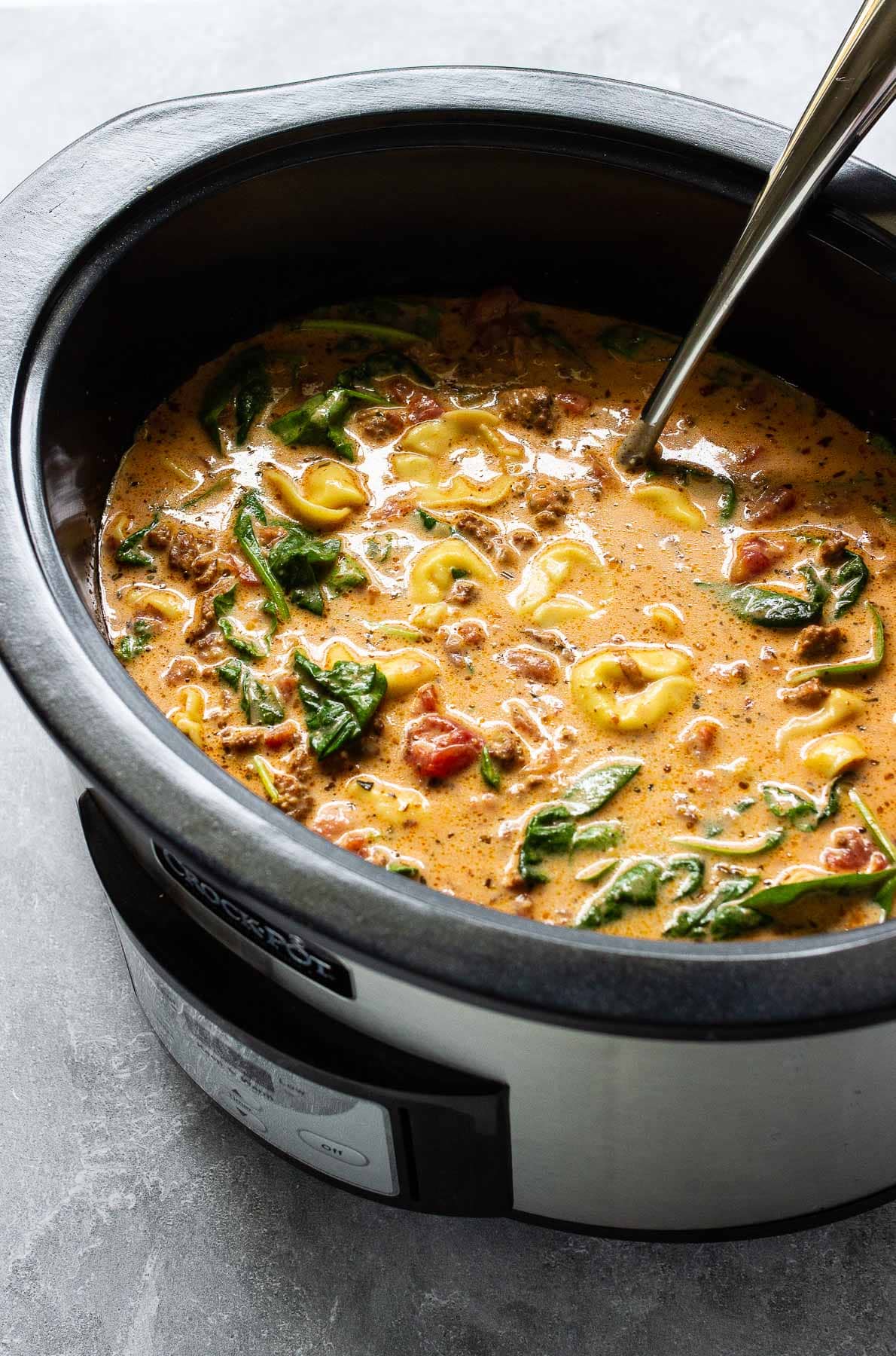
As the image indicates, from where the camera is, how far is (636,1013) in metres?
1.28

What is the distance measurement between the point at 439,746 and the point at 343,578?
404 millimetres

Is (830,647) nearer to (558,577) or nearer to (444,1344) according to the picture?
(558,577)

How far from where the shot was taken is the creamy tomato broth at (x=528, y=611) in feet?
6.25

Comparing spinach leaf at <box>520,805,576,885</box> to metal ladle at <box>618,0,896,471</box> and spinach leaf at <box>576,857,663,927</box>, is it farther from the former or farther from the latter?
metal ladle at <box>618,0,896,471</box>

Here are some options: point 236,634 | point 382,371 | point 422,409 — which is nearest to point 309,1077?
point 236,634

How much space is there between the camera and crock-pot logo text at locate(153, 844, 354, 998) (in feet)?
4.76

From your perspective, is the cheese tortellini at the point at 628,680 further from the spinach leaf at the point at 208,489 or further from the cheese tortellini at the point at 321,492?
the spinach leaf at the point at 208,489

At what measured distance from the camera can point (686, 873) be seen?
1865mm

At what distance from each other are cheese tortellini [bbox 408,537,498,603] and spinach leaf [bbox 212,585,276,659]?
0.26m

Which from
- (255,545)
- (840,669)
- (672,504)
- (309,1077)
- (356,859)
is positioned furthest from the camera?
(672,504)

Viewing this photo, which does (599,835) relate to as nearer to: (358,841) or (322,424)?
(358,841)

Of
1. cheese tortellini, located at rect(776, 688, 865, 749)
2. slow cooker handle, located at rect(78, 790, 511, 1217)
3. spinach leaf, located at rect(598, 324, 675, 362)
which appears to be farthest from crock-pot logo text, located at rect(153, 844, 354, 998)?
spinach leaf, located at rect(598, 324, 675, 362)

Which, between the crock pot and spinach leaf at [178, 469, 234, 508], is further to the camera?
spinach leaf at [178, 469, 234, 508]

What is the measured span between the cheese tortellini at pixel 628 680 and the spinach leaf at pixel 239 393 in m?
0.84
